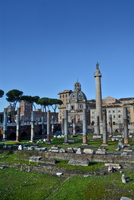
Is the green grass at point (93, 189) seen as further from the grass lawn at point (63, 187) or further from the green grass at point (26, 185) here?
the green grass at point (26, 185)

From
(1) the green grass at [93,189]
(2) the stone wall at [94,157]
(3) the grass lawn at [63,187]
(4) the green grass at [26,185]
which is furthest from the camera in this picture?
(2) the stone wall at [94,157]

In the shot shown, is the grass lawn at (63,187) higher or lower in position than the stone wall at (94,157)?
lower

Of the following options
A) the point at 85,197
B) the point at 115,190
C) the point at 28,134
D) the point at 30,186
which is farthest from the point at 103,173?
the point at 28,134

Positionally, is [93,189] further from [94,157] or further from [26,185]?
[94,157]

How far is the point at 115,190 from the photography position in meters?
6.94

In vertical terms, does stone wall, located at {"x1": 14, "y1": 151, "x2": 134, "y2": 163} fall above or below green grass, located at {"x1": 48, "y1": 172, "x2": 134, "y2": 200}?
above

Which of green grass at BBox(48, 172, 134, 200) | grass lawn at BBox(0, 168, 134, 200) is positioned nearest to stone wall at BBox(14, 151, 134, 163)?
grass lawn at BBox(0, 168, 134, 200)

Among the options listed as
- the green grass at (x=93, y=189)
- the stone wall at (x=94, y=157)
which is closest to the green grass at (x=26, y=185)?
the green grass at (x=93, y=189)

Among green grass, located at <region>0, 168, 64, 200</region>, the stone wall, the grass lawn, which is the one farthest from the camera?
the stone wall

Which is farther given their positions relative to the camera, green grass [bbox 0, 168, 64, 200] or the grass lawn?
green grass [bbox 0, 168, 64, 200]

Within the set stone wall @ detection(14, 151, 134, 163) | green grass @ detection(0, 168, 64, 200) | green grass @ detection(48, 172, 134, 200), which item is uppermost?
stone wall @ detection(14, 151, 134, 163)

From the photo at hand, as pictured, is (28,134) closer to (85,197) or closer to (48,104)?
(85,197)

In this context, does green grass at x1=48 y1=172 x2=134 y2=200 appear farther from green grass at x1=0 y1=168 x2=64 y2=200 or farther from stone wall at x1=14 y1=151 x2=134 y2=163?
stone wall at x1=14 y1=151 x2=134 y2=163

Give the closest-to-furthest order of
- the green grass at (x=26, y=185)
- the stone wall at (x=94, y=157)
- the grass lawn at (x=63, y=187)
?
the grass lawn at (x=63, y=187), the green grass at (x=26, y=185), the stone wall at (x=94, y=157)
